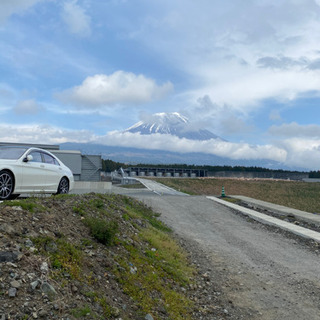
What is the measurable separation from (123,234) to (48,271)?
4.32m

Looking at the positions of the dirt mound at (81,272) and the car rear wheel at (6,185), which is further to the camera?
the car rear wheel at (6,185)

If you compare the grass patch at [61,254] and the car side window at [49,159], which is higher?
the car side window at [49,159]

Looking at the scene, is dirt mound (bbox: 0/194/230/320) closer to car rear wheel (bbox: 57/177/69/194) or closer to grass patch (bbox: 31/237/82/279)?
grass patch (bbox: 31/237/82/279)

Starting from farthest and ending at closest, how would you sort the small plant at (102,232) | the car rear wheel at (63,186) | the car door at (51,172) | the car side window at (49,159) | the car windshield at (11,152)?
1. the car rear wheel at (63,186)
2. the car side window at (49,159)
3. the car door at (51,172)
4. the car windshield at (11,152)
5. the small plant at (102,232)

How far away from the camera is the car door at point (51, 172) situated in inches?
441

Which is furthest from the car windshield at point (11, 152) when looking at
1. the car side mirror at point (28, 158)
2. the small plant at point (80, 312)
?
the small plant at point (80, 312)

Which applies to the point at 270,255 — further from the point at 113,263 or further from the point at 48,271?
the point at 48,271

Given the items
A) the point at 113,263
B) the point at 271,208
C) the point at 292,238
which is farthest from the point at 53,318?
the point at 271,208

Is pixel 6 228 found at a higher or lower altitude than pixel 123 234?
higher

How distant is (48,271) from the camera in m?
5.22

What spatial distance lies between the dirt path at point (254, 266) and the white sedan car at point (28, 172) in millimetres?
4875

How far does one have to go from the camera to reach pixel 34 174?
10453 millimetres

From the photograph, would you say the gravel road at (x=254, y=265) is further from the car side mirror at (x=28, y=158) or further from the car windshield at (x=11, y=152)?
the car windshield at (x=11, y=152)

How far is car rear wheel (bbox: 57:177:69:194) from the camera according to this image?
1209 cm
